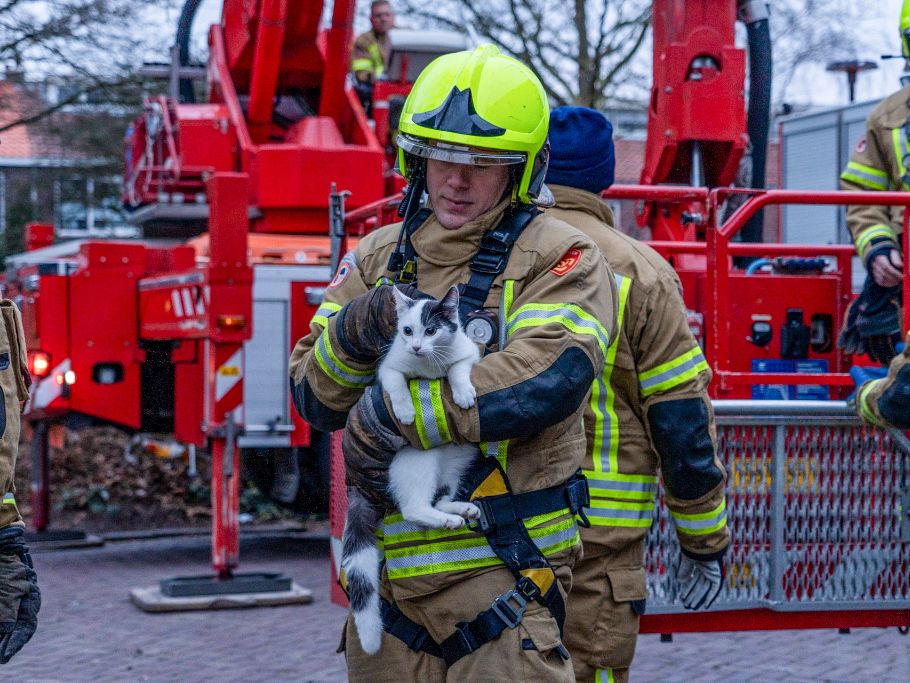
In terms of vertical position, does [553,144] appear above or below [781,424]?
above

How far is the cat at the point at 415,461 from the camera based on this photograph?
8.75 ft

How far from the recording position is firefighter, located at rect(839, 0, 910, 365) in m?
5.16

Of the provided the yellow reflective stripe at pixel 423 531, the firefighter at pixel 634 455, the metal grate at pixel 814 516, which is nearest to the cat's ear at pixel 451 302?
the yellow reflective stripe at pixel 423 531

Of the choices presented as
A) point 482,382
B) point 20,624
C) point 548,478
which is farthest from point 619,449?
point 20,624

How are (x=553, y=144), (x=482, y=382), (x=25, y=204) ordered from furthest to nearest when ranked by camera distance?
(x=25, y=204) → (x=553, y=144) → (x=482, y=382)

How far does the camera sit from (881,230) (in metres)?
5.20

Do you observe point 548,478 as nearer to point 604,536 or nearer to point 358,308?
point 358,308

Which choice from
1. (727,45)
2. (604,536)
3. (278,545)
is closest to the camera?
(604,536)

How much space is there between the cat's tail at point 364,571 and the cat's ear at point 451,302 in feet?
1.58

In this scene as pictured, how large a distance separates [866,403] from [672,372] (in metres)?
1.09

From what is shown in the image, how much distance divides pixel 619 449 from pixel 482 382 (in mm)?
1040

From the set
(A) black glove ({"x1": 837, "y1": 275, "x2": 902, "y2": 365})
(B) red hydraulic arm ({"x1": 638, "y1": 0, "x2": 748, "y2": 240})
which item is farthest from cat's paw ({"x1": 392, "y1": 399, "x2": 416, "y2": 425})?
(B) red hydraulic arm ({"x1": 638, "y1": 0, "x2": 748, "y2": 240})

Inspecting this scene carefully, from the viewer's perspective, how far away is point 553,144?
3.80m

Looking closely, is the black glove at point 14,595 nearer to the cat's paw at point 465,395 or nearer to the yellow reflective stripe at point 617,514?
the cat's paw at point 465,395
